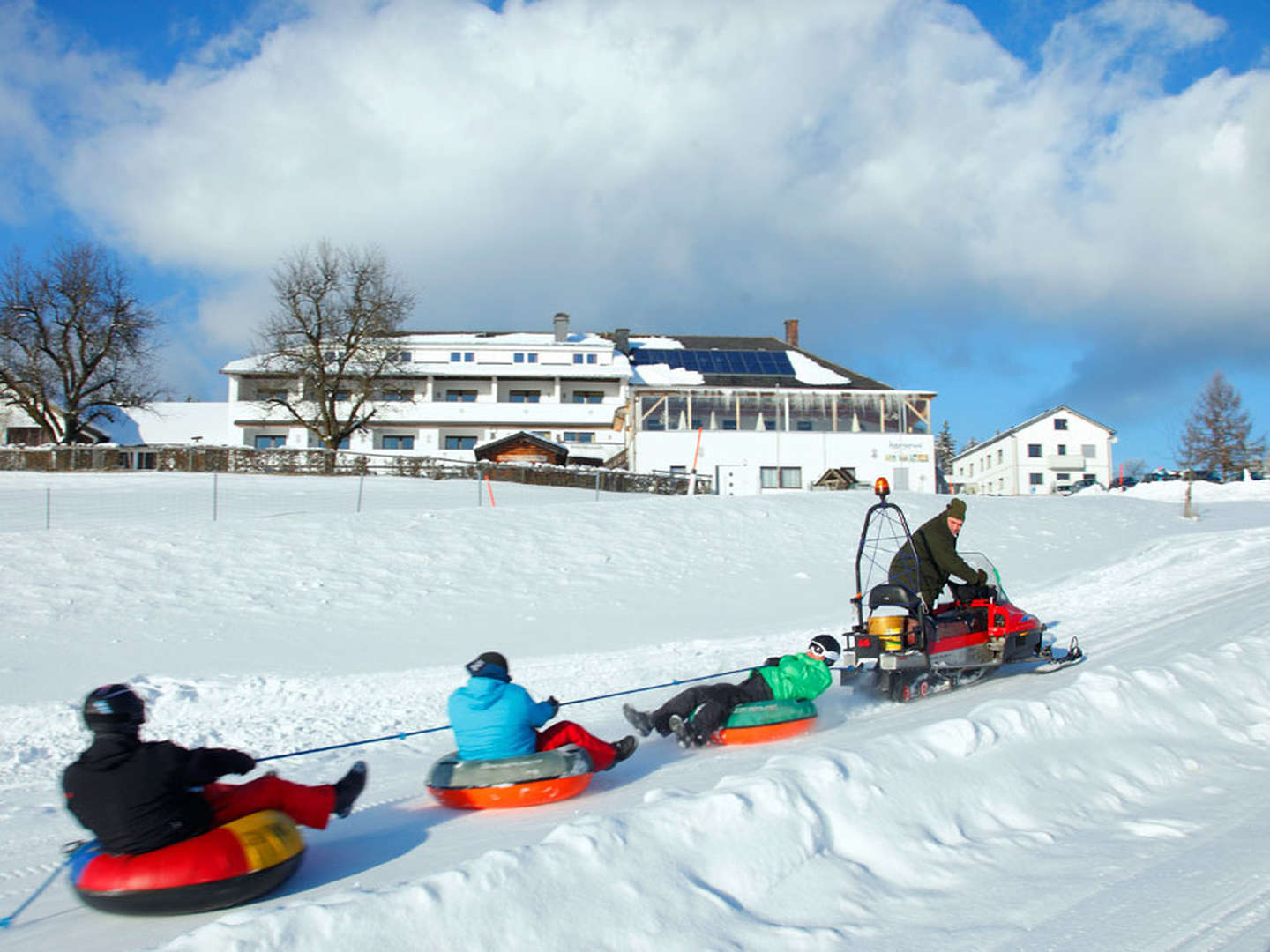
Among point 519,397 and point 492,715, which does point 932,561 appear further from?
point 519,397

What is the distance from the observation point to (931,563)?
10.3 meters

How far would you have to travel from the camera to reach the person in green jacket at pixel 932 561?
1012 centimetres

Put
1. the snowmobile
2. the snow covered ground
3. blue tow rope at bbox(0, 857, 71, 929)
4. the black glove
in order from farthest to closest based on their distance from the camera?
the snowmobile → the black glove → blue tow rope at bbox(0, 857, 71, 929) → the snow covered ground

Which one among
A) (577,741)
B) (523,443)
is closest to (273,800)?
(577,741)

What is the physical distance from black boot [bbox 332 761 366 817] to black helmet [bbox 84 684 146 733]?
1.43 metres

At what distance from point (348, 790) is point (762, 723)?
3639 mm

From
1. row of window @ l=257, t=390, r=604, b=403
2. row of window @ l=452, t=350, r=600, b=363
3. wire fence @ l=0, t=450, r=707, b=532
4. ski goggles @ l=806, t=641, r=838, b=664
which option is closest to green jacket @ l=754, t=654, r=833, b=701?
ski goggles @ l=806, t=641, r=838, b=664

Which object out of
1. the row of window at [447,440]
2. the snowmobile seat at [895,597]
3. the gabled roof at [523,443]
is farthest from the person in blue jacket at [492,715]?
the row of window at [447,440]

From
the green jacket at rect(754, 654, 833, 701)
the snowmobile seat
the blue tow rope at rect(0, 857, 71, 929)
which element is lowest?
the blue tow rope at rect(0, 857, 71, 929)

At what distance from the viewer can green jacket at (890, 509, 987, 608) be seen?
1014cm

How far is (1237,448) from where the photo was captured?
58.2 meters

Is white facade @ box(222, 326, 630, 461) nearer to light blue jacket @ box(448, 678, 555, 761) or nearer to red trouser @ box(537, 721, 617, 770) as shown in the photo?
red trouser @ box(537, 721, 617, 770)

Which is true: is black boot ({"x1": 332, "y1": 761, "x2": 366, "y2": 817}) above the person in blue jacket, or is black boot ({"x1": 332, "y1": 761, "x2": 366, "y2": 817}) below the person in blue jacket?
below

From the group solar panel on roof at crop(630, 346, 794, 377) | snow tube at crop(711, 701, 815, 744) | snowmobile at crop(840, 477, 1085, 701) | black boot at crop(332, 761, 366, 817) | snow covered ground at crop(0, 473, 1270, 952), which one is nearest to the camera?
snow covered ground at crop(0, 473, 1270, 952)
